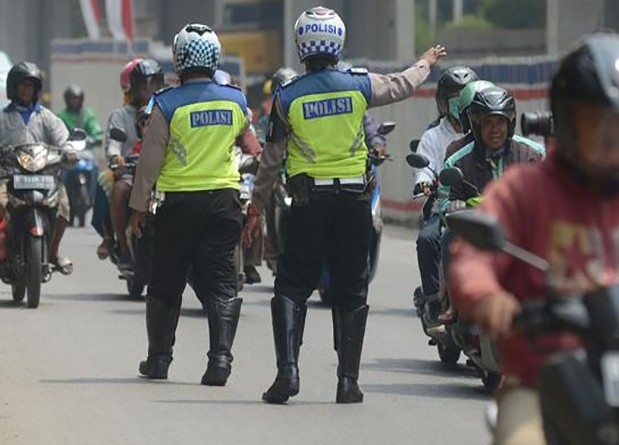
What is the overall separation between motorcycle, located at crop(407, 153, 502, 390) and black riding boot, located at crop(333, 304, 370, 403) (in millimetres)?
566

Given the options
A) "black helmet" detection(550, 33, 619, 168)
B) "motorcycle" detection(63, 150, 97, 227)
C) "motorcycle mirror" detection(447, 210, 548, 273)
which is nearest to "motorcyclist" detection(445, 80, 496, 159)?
"black helmet" detection(550, 33, 619, 168)

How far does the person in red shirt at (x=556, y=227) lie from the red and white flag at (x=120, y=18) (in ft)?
158

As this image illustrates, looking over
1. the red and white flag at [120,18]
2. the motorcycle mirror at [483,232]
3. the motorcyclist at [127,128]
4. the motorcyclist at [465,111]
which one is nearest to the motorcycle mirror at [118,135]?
the motorcyclist at [127,128]

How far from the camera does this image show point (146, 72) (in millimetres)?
16828

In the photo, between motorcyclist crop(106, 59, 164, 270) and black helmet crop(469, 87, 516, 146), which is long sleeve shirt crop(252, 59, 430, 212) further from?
motorcyclist crop(106, 59, 164, 270)

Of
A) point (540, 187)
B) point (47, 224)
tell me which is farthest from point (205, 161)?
point (540, 187)

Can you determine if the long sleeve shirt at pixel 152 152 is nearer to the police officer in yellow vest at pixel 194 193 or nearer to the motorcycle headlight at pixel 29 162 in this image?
the police officer in yellow vest at pixel 194 193

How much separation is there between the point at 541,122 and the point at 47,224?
8481mm

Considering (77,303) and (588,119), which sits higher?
(588,119)

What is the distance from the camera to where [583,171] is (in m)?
5.45

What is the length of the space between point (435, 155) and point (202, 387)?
2.81 meters

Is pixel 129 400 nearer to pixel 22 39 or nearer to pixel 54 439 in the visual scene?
pixel 54 439

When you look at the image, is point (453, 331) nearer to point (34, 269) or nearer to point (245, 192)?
point (245, 192)

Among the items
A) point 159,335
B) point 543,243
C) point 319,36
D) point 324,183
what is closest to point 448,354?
point 159,335
